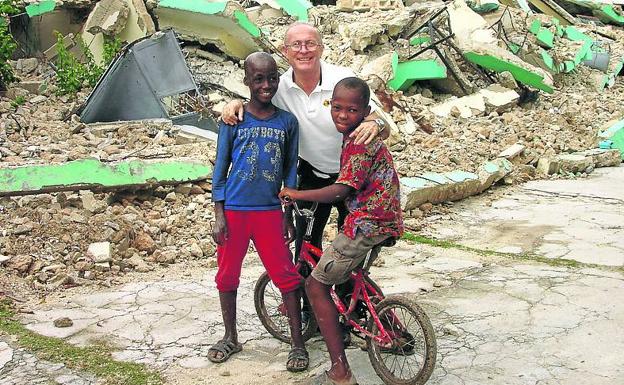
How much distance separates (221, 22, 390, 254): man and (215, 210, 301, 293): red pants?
0.25 meters

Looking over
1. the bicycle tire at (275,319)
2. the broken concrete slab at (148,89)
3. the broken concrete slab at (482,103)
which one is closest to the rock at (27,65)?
the broken concrete slab at (148,89)

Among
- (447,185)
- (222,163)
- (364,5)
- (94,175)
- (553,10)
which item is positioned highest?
(364,5)

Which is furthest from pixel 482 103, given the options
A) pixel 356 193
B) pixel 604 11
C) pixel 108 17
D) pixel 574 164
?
pixel 604 11

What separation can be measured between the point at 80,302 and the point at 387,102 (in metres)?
5.65

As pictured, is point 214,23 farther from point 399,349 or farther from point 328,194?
point 399,349

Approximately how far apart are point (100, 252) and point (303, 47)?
2.57 metres

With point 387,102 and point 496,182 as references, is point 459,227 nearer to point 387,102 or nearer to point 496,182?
point 496,182

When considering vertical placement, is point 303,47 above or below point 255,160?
above

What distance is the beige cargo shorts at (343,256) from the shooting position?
3.36 m

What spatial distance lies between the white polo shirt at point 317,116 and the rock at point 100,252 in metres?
2.18

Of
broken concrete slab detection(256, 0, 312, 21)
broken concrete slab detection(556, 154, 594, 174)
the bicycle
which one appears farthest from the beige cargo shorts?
broken concrete slab detection(256, 0, 312, 21)

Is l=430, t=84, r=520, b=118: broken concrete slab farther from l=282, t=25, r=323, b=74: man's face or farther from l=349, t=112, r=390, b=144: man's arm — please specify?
l=349, t=112, r=390, b=144: man's arm

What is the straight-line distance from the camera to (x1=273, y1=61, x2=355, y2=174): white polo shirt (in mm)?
3670

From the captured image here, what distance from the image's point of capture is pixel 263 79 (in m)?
3.50
